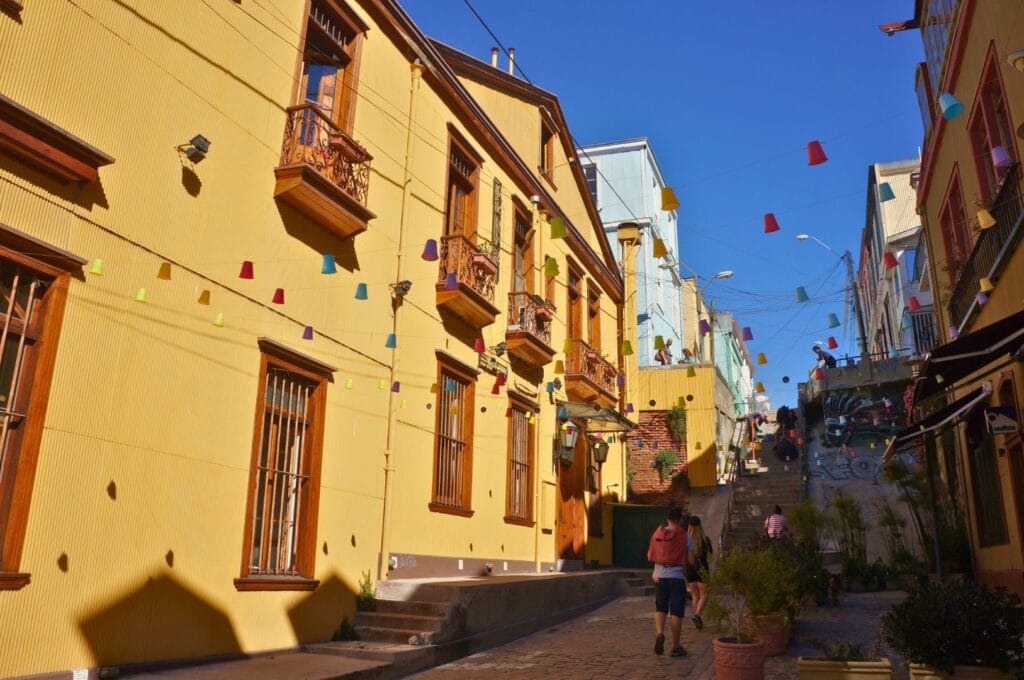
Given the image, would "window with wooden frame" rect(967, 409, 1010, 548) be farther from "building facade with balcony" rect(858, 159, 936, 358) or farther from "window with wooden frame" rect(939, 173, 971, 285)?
"building facade with balcony" rect(858, 159, 936, 358)

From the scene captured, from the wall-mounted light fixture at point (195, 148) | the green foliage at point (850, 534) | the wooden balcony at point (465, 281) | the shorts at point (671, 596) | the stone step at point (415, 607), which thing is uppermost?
the wooden balcony at point (465, 281)

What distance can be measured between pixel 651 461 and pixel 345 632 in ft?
49.4

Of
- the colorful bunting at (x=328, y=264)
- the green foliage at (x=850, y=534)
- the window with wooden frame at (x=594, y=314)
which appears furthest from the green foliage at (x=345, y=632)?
the window with wooden frame at (x=594, y=314)

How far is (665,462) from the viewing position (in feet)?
75.0

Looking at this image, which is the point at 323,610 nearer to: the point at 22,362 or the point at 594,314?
the point at 22,362

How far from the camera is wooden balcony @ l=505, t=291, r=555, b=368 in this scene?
578 inches

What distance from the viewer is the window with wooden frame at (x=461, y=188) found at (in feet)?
44.1

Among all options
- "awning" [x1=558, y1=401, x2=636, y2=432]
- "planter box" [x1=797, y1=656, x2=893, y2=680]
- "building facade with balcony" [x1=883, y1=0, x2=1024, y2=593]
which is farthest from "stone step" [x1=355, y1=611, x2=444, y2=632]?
"awning" [x1=558, y1=401, x2=636, y2=432]

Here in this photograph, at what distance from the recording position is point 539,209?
1698 centimetres

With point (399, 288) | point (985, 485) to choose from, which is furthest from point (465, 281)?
point (985, 485)

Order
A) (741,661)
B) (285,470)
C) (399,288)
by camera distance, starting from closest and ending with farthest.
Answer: (741,661), (285,470), (399,288)

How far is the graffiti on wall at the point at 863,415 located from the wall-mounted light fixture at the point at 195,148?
26.0 metres

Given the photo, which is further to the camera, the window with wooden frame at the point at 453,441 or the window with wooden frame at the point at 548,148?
the window with wooden frame at the point at 548,148

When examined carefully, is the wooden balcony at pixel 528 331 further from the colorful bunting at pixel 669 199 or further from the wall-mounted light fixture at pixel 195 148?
the wall-mounted light fixture at pixel 195 148
